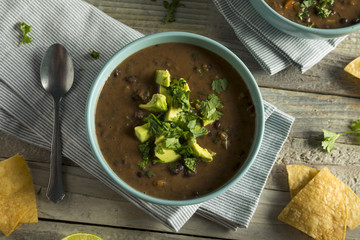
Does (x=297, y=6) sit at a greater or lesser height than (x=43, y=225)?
greater

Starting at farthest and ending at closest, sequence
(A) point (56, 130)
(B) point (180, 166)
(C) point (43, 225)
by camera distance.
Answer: (C) point (43, 225)
(A) point (56, 130)
(B) point (180, 166)

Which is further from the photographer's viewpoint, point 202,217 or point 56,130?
point 202,217

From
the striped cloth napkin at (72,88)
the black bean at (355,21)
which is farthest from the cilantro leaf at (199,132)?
the black bean at (355,21)

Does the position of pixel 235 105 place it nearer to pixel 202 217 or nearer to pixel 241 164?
pixel 241 164

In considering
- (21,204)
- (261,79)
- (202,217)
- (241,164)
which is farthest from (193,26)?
(21,204)

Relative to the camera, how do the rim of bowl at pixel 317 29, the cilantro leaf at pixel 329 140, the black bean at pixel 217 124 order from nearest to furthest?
the black bean at pixel 217 124 < the rim of bowl at pixel 317 29 < the cilantro leaf at pixel 329 140

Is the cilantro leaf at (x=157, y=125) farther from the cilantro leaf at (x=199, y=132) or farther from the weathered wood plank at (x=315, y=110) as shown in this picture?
the weathered wood plank at (x=315, y=110)

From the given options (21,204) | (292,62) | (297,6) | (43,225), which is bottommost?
(43,225)

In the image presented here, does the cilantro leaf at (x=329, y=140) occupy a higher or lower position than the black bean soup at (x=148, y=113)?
lower
